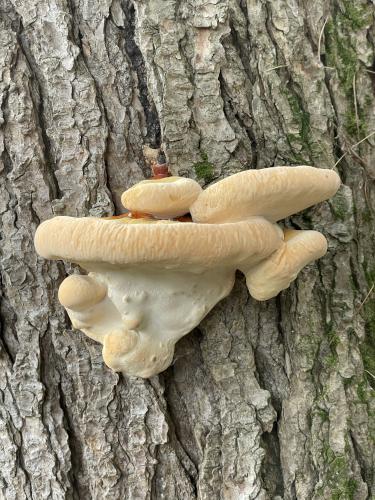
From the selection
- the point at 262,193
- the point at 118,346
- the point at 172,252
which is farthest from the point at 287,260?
the point at 118,346

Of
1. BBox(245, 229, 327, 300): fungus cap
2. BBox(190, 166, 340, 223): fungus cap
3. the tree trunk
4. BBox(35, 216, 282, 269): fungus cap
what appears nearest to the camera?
BBox(35, 216, 282, 269): fungus cap

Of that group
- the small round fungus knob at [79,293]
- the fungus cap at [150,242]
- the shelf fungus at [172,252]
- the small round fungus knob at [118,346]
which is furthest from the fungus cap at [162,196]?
the small round fungus knob at [118,346]

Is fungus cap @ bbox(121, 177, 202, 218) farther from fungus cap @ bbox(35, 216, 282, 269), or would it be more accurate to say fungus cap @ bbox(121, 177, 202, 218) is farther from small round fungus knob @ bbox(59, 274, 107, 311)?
small round fungus knob @ bbox(59, 274, 107, 311)

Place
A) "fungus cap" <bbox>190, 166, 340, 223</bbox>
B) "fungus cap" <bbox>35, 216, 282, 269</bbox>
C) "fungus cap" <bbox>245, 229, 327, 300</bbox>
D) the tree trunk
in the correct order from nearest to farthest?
"fungus cap" <bbox>35, 216, 282, 269</bbox>
"fungus cap" <bbox>190, 166, 340, 223</bbox>
"fungus cap" <bbox>245, 229, 327, 300</bbox>
the tree trunk

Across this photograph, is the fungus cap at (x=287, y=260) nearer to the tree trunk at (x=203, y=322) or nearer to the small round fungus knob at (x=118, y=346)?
the tree trunk at (x=203, y=322)

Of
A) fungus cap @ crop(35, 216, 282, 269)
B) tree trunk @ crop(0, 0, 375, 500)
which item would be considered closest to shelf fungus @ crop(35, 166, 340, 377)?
fungus cap @ crop(35, 216, 282, 269)

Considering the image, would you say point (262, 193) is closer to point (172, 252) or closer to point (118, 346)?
point (172, 252)
